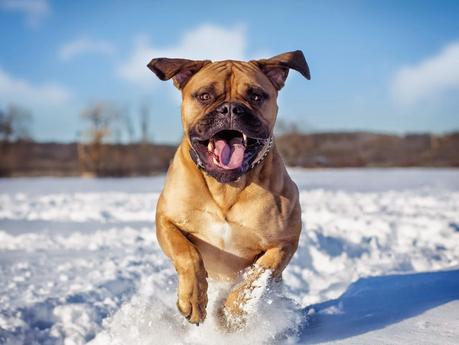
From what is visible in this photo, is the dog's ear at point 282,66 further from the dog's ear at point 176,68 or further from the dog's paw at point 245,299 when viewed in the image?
the dog's paw at point 245,299

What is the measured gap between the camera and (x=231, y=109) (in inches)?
110

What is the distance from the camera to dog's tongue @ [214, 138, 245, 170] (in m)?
2.88

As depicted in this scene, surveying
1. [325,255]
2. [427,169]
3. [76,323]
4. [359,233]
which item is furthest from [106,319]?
[427,169]

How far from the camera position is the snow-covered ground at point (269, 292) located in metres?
2.96

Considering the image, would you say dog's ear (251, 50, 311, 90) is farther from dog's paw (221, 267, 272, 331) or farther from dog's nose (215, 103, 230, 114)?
dog's paw (221, 267, 272, 331)

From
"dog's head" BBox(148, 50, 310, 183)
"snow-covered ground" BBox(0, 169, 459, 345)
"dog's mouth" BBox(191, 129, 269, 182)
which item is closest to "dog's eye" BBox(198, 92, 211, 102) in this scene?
"dog's head" BBox(148, 50, 310, 183)

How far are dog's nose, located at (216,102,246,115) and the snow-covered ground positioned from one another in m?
1.04

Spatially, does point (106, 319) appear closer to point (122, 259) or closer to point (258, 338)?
point (258, 338)

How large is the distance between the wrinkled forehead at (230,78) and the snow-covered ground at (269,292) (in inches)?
48.3

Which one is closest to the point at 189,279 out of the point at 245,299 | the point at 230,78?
the point at 245,299

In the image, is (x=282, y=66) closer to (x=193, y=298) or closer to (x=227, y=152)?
(x=227, y=152)

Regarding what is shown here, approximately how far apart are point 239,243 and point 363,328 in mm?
855

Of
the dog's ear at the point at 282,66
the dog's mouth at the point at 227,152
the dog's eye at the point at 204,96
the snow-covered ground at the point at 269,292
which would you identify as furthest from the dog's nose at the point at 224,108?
the snow-covered ground at the point at 269,292

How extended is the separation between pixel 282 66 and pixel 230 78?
0.45m
